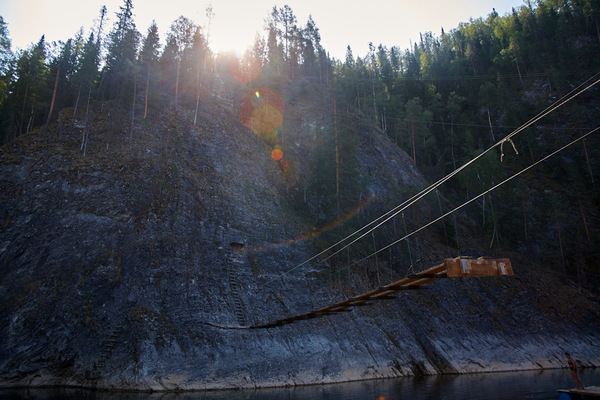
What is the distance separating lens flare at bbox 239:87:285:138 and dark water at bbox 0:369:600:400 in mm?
29274

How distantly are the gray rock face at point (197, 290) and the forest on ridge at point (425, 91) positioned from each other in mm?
6014

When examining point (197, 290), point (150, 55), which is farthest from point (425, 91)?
point (197, 290)

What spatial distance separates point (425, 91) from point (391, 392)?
226 ft

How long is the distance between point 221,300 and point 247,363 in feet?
14.6

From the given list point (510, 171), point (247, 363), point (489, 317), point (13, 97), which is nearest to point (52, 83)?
point (13, 97)

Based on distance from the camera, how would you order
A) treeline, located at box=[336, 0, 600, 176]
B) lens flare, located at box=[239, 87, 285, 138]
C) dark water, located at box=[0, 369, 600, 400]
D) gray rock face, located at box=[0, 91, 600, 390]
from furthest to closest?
1. treeline, located at box=[336, 0, 600, 176]
2. lens flare, located at box=[239, 87, 285, 138]
3. gray rock face, located at box=[0, 91, 600, 390]
4. dark water, located at box=[0, 369, 600, 400]

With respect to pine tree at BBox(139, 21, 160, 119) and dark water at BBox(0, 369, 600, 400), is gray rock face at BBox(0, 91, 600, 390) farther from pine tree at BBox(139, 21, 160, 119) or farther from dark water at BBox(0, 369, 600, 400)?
pine tree at BBox(139, 21, 160, 119)

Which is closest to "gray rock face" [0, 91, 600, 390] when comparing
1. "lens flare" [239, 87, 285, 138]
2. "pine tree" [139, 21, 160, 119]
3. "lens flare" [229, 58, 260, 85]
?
"lens flare" [239, 87, 285, 138]

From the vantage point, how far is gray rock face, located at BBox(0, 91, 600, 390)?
63.8 ft

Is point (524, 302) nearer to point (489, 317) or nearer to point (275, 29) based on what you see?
point (489, 317)

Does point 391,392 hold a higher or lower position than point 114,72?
lower

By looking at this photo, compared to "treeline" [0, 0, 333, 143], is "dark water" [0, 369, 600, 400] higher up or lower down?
lower down

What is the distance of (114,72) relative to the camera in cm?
3972

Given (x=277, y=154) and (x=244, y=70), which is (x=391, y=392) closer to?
(x=277, y=154)
